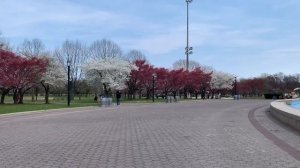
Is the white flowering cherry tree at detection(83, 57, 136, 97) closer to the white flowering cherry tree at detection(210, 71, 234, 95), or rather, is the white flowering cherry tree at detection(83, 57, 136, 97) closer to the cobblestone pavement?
the white flowering cherry tree at detection(210, 71, 234, 95)

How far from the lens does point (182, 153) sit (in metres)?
11.1

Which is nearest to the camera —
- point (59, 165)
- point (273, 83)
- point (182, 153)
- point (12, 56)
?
point (59, 165)

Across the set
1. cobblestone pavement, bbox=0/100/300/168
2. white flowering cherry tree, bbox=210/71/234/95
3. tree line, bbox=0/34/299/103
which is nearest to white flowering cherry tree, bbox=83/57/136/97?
tree line, bbox=0/34/299/103

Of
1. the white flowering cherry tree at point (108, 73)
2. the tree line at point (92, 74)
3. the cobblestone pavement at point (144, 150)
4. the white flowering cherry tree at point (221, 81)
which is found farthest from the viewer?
the white flowering cherry tree at point (221, 81)

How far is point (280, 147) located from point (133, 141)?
4.08 m

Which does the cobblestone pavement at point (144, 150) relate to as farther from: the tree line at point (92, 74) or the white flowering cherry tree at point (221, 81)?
the white flowering cherry tree at point (221, 81)

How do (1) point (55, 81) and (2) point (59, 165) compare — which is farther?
(1) point (55, 81)

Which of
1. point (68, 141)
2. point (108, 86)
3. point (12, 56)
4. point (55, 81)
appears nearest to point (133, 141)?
point (68, 141)

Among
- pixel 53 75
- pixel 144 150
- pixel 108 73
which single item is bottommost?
pixel 144 150

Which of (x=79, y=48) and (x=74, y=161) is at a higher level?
(x=79, y=48)

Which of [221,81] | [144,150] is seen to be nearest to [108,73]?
[221,81]

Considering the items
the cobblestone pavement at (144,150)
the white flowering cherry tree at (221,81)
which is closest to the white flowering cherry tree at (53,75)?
the cobblestone pavement at (144,150)

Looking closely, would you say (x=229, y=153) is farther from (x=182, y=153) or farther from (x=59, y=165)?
(x=59, y=165)

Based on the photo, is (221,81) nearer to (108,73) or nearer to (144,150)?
(108,73)
